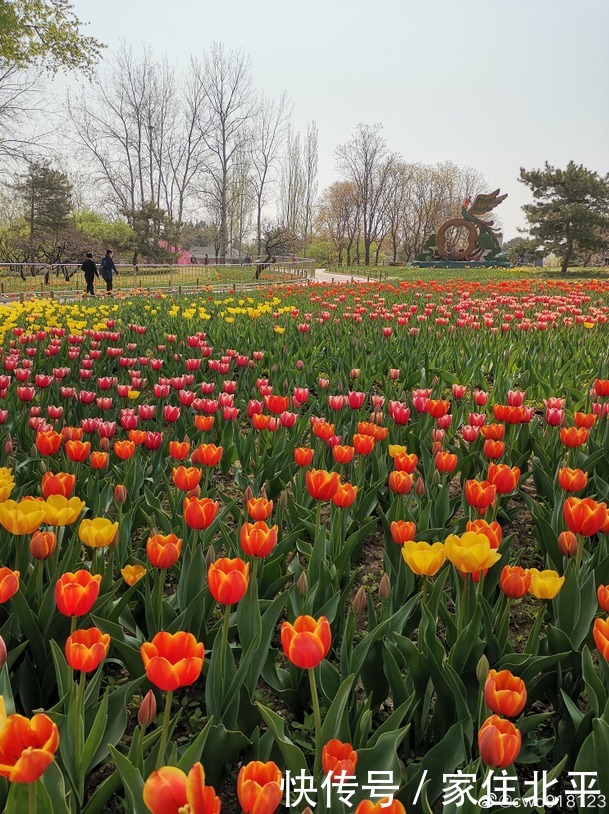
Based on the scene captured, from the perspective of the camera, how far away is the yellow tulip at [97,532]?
5.10 ft

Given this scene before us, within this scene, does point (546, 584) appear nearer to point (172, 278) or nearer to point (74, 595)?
point (74, 595)

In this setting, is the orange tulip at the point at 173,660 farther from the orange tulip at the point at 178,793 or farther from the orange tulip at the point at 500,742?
the orange tulip at the point at 500,742

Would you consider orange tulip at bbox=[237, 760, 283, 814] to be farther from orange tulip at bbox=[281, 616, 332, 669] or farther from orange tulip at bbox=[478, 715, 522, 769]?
orange tulip at bbox=[478, 715, 522, 769]

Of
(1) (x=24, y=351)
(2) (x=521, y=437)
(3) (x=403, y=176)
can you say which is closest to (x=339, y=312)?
(1) (x=24, y=351)

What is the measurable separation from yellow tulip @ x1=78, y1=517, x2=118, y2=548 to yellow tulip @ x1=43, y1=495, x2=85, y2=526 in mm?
68

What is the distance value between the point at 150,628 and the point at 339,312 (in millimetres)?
6984

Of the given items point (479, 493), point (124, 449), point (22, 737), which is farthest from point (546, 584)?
point (124, 449)

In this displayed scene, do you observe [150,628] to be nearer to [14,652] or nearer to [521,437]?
[14,652]

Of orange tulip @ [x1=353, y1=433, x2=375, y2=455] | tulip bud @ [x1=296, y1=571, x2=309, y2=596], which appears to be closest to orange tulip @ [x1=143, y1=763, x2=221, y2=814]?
tulip bud @ [x1=296, y1=571, x2=309, y2=596]

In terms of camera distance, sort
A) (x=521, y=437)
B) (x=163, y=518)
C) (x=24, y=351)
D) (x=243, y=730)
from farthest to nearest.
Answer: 1. (x=24, y=351)
2. (x=521, y=437)
3. (x=163, y=518)
4. (x=243, y=730)

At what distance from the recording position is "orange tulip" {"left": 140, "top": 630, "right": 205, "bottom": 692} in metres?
0.96

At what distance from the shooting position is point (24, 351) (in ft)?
16.7

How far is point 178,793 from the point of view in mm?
717

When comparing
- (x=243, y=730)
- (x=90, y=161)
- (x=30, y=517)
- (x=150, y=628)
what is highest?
(x=90, y=161)
